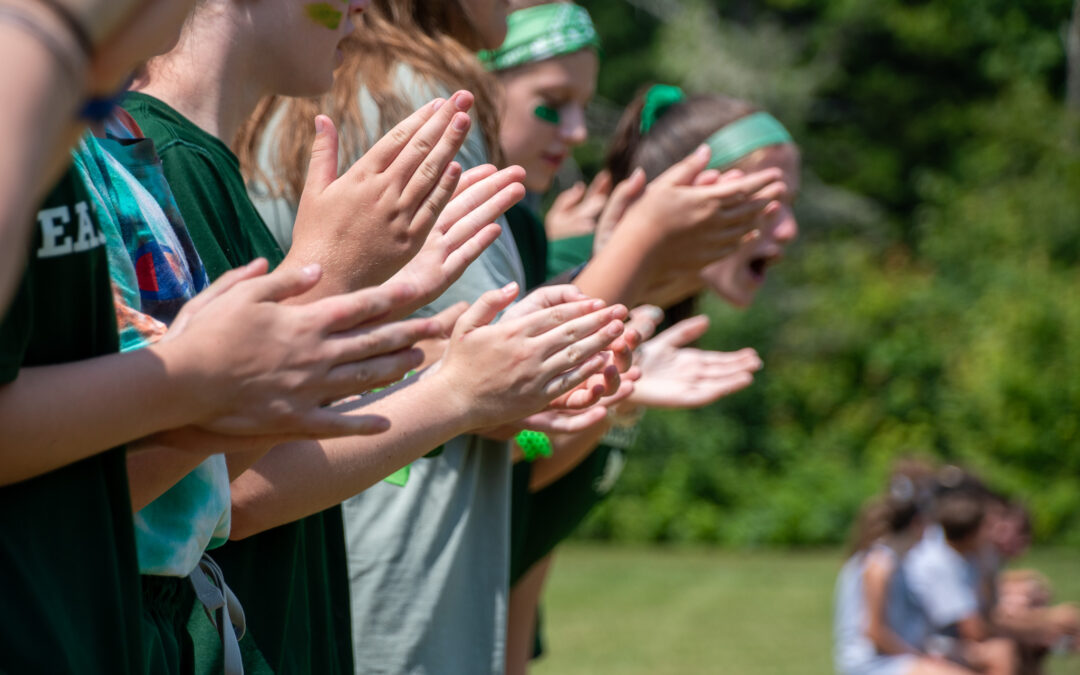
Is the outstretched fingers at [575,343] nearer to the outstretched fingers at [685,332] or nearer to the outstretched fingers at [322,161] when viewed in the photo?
the outstretched fingers at [322,161]

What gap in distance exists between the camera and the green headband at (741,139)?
3.81m

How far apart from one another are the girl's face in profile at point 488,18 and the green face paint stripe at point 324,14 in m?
0.89

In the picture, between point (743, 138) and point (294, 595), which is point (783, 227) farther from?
point (294, 595)

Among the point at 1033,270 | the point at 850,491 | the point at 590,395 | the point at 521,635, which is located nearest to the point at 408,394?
the point at 590,395

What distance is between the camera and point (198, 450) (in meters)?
1.33

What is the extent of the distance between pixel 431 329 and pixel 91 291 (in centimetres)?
35

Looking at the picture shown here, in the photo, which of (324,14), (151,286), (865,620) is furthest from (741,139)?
(865,620)

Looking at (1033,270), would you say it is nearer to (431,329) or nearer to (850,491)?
(850,491)

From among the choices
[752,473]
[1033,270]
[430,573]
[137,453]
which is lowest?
[752,473]

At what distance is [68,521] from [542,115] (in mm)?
2534

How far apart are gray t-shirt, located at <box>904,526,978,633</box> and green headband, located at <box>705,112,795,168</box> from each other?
12.8 ft

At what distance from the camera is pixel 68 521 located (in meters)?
1.30

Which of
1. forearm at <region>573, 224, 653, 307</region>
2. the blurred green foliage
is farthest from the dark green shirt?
the blurred green foliage

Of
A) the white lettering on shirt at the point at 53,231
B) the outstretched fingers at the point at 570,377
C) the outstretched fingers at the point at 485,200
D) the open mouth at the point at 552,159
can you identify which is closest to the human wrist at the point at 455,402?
the outstretched fingers at the point at 570,377
